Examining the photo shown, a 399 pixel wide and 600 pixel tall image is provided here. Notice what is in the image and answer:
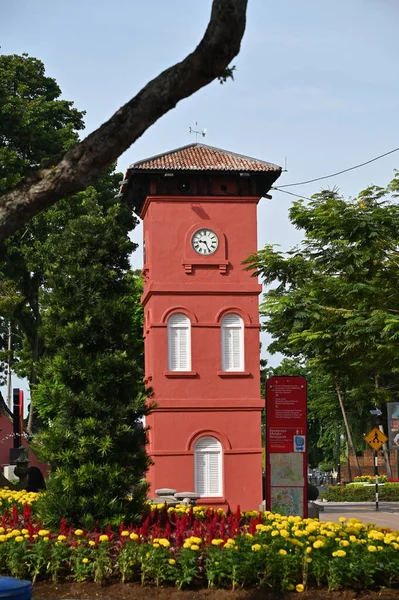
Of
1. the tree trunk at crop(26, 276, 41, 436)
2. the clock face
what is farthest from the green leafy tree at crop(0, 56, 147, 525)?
the tree trunk at crop(26, 276, 41, 436)

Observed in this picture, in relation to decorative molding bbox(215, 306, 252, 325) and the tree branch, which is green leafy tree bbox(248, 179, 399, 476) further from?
the tree branch

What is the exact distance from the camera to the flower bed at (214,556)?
13.8 metres

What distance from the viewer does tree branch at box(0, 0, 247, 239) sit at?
9117 mm

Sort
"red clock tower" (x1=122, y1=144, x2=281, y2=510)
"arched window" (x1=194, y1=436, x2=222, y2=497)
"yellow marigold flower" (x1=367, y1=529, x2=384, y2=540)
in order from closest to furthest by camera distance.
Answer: "yellow marigold flower" (x1=367, y1=529, x2=384, y2=540) → "arched window" (x1=194, y1=436, x2=222, y2=497) → "red clock tower" (x1=122, y1=144, x2=281, y2=510)

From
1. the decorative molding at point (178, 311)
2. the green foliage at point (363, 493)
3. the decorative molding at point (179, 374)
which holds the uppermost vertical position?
the decorative molding at point (178, 311)

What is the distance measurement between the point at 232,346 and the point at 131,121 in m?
28.7

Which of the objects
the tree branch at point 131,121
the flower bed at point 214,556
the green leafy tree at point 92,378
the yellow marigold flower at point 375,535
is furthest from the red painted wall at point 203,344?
the tree branch at point 131,121

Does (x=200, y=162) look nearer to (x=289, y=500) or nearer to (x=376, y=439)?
(x=376, y=439)

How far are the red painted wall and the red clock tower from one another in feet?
0.11

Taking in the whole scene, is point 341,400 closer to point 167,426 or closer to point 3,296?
point 3,296

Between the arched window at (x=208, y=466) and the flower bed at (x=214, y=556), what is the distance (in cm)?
2172

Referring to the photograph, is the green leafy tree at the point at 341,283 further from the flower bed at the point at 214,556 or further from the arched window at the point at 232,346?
the arched window at the point at 232,346

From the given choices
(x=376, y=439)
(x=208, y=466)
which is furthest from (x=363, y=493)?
(x=208, y=466)

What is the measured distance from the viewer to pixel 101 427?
17.1 meters
